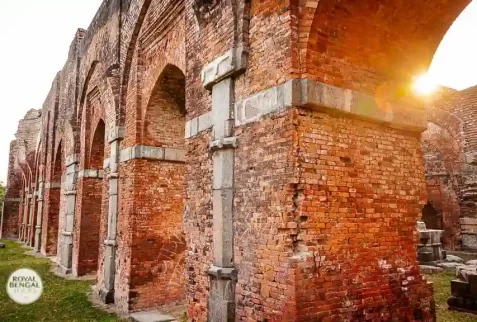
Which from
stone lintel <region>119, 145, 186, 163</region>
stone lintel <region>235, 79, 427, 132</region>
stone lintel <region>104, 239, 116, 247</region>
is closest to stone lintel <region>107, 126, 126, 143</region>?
stone lintel <region>119, 145, 186, 163</region>

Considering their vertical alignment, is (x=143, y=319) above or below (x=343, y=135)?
below

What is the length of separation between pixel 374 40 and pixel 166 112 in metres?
5.06

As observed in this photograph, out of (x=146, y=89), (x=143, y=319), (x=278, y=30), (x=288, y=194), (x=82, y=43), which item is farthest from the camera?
(x=82, y=43)

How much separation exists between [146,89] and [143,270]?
155 inches

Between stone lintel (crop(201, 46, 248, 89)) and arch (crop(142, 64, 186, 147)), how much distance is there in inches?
111

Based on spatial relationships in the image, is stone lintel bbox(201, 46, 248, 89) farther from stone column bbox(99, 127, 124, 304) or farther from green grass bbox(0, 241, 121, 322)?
green grass bbox(0, 241, 121, 322)

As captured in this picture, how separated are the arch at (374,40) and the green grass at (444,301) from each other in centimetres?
418

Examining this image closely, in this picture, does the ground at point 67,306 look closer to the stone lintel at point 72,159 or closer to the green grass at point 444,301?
the green grass at point 444,301

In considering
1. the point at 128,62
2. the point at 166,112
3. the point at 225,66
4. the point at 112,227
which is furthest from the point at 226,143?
the point at 128,62

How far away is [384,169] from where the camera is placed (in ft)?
14.9

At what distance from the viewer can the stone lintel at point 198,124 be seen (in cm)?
529

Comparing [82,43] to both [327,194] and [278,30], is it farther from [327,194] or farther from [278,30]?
[327,194]

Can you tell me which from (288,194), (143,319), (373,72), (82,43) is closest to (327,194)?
(288,194)

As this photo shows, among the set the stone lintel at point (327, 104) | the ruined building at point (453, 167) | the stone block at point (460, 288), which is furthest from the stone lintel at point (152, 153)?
the ruined building at point (453, 167)
